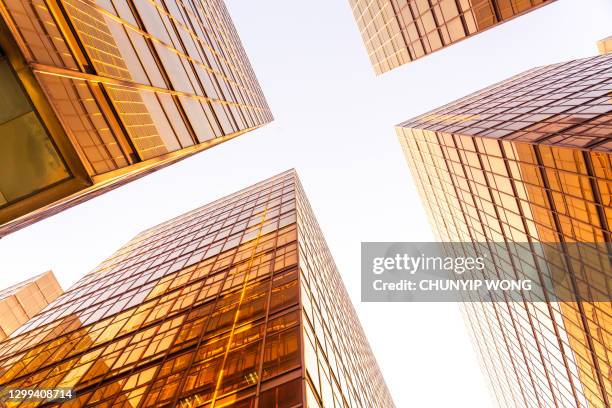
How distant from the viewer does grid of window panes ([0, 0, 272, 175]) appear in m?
7.61

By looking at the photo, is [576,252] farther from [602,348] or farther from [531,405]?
[531,405]

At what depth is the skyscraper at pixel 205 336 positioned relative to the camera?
11211 mm

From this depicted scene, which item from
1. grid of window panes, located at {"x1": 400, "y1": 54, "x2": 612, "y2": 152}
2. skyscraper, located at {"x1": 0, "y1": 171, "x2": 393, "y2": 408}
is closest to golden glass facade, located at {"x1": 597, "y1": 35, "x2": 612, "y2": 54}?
grid of window panes, located at {"x1": 400, "y1": 54, "x2": 612, "y2": 152}

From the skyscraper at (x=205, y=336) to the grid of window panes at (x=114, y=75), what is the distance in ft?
21.8

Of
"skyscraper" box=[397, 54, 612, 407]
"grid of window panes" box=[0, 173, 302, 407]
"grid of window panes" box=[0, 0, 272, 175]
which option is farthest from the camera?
"skyscraper" box=[397, 54, 612, 407]

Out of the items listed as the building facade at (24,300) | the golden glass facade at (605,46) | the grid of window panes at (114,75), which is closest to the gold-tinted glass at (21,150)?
the grid of window panes at (114,75)

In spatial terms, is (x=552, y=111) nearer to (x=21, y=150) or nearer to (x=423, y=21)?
(x=423, y=21)

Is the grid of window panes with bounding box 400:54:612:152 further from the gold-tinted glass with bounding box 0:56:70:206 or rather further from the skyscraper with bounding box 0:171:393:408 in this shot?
the gold-tinted glass with bounding box 0:56:70:206

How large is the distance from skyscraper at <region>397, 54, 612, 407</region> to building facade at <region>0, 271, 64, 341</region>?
4279 centimetres

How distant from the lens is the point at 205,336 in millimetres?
14406

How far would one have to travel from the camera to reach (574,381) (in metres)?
22.2

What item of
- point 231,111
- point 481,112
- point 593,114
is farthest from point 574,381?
point 231,111

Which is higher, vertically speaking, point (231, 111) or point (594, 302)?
point (231, 111)

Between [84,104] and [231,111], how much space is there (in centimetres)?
1968
